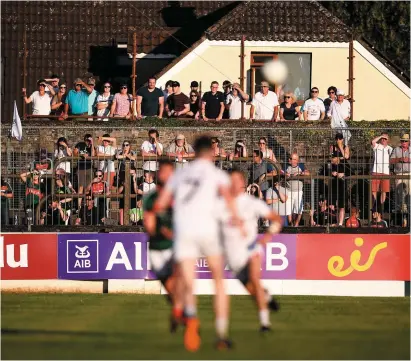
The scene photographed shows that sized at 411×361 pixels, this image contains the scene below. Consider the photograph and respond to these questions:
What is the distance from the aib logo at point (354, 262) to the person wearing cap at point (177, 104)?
634 centimetres

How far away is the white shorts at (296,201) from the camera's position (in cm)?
2359

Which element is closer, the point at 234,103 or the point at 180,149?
the point at 180,149

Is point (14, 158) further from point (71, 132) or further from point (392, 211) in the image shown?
point (392, 211)

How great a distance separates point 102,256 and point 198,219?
9.59 m

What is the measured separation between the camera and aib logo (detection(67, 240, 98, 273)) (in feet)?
76.1

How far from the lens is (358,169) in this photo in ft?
78.2

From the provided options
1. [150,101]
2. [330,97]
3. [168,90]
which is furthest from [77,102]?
[330,97]

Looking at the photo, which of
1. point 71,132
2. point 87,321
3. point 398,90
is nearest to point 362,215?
point 71,132

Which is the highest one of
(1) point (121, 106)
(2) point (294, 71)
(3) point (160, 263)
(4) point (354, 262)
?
(2) point (294, 71)

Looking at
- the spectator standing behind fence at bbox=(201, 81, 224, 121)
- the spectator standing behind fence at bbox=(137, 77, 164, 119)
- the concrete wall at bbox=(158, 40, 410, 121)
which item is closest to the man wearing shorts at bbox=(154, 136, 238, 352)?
the spectator standing behind fence at bbox=(201, 81, 224, 121)

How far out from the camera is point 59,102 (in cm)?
2866

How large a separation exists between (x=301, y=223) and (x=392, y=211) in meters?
1.67

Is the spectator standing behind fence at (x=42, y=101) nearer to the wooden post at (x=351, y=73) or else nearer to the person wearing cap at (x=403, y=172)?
the wooden post at (x=351, y=73)

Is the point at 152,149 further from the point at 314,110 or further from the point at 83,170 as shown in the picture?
the point at 314,110
